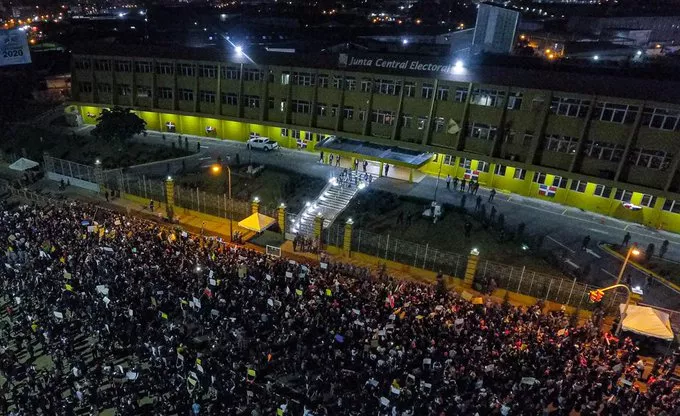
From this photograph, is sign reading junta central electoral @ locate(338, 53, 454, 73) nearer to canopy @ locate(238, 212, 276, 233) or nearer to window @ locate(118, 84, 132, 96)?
canopy @ locate(238, 212, 276, 233)

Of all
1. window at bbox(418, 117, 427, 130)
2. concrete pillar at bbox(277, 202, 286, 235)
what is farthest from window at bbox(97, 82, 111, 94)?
window at bbox(418, 117, 427, 130)

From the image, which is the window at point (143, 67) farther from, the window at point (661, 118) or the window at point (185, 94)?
the window at point (661, 118)

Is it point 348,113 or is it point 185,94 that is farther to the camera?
point 185,94

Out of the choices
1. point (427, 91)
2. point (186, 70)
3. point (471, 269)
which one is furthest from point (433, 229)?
point (186, 70)

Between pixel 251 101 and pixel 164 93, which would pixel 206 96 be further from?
pixel 251 101

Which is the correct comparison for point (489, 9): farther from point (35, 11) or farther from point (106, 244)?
point (35, 11)

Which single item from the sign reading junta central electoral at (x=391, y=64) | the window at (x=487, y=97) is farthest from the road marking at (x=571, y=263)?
the sign reading junta central electoral at (x=391, y=64)

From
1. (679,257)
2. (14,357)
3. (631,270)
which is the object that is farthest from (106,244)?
(679,257)
